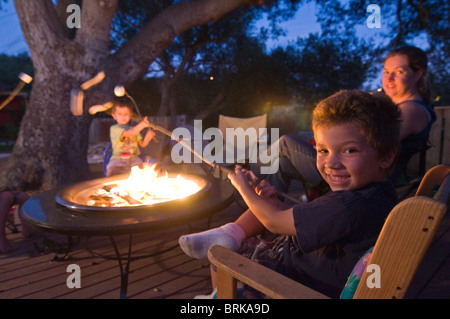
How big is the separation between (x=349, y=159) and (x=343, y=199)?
0.52 ft

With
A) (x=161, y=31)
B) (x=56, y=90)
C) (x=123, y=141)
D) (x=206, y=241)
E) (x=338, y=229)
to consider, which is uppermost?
(x=161, y=31)

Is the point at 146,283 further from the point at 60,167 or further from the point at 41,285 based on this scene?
the point at 60,167

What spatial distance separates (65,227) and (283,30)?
14.4 m

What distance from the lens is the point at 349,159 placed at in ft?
3.53

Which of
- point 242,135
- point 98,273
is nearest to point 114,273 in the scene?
point 98,273

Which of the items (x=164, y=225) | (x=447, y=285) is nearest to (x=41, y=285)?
(x=164, y=225)

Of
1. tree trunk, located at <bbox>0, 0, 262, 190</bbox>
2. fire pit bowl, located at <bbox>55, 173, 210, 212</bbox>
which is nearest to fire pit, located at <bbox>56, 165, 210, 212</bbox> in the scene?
fire pit bowl, located at <bbox>55, 173, 210, 212</bbox>

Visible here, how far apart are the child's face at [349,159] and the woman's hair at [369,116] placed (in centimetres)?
2

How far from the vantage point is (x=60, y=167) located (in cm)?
511

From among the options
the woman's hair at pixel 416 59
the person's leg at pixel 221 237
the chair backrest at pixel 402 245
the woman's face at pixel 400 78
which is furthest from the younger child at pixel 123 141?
the chair backrest at pixel 402 245

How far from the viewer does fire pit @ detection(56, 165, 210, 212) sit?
6.60 ft

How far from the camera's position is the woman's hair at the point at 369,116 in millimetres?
1058

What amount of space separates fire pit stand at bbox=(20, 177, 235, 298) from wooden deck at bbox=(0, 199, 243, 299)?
28 cm

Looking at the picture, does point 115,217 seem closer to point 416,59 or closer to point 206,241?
point 206,241
